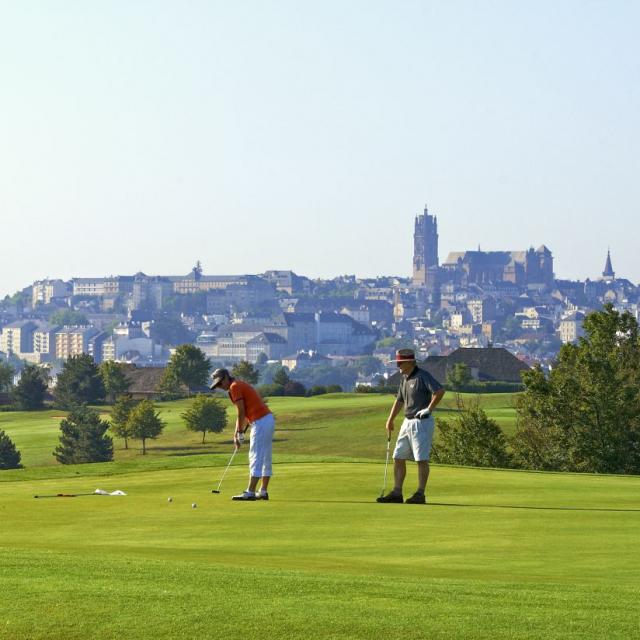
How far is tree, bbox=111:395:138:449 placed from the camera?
233 feet

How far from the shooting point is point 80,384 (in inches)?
3816

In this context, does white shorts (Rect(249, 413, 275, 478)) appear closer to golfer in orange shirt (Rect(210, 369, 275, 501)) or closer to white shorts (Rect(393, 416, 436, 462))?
golfer in orange shirt (Rect(210, 369, 275, 501))

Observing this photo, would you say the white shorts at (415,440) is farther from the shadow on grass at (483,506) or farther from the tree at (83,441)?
the tree at (83,441)

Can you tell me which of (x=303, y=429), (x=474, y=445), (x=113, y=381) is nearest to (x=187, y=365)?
(x=113, y=381)

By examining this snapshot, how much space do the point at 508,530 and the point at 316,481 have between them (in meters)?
5.74

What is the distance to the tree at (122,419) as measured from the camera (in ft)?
233

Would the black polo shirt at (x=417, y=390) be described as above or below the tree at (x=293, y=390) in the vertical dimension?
above

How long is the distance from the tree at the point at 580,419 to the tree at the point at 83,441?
28.0 metres

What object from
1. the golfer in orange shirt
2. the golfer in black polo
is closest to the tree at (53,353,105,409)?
the golfer in orange shirt

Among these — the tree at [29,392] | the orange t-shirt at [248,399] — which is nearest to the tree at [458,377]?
the tree at [29,392]

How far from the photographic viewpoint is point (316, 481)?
1847 cm

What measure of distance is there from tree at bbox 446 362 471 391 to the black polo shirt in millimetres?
70377

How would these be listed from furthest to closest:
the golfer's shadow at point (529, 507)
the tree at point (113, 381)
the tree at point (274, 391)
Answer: the tree at point (274, 391)
the tree at point (113, 381)
the golfer's shadow at point (529, 507)

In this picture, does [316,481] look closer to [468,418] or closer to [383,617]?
[383,617]
